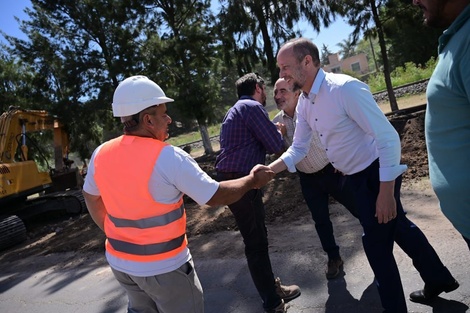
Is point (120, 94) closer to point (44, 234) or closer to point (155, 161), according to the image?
point (155, 161)

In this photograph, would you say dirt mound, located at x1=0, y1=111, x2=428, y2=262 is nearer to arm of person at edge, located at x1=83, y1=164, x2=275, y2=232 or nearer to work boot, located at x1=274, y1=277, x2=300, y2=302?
work boot, located at x1=274, y1=277, x2=300, y2=302

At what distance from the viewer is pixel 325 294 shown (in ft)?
12.0

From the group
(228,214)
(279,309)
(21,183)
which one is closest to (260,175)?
(279,309)

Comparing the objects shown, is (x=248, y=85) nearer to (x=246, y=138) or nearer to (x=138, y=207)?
(x=246, y=138)

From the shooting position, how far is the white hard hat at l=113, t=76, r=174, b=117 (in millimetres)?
2303

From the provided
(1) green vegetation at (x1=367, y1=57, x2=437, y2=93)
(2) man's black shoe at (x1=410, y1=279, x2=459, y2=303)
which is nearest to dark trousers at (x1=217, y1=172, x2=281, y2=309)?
(2) man's black shoe at (x1=410, y1=279, x2=459, y2=303)

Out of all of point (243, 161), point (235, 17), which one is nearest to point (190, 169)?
point (243, 161)

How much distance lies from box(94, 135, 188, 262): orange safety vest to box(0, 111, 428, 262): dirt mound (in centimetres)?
387

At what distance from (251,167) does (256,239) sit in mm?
583

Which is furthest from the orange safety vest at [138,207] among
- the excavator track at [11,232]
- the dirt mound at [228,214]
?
the excavator track at [11,232]

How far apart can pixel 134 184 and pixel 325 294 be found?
2186 millimetres

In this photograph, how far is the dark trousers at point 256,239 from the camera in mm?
3348

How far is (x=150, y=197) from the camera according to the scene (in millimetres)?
2262

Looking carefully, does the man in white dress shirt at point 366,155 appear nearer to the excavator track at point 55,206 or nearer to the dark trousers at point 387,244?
the dark trousers at point 387,244
